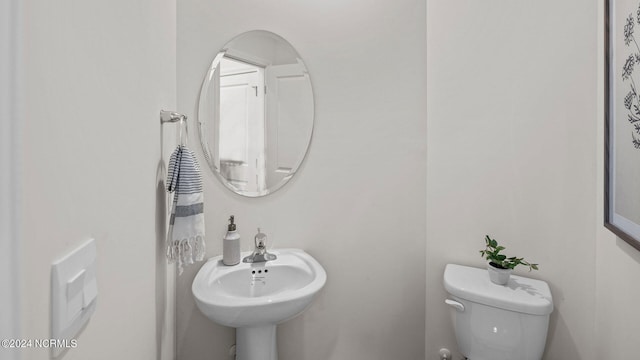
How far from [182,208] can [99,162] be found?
0.42 m

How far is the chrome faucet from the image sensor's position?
4.12 ft

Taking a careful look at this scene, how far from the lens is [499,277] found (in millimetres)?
1147

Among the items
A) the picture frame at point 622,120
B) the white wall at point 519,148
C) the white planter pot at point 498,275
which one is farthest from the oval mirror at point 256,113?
the picture frame at point 622,120

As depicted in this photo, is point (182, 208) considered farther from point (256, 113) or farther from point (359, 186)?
point (359, 186)

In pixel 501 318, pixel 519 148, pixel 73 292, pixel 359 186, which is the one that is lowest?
pixel 501 318

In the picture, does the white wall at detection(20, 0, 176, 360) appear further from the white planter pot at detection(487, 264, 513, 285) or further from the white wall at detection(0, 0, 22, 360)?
the white planter pot at detection(487, 264, 513, 285)

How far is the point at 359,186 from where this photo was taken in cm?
143

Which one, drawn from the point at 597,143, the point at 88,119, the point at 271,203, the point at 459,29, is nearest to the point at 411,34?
the point at 459,29

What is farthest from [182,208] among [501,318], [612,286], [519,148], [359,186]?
[612,286]

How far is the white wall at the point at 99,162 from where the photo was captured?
1.21 ft

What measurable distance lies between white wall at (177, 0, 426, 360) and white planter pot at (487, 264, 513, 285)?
324mm

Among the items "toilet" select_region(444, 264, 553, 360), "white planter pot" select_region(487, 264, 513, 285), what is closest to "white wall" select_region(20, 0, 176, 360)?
"toilet" select_region(444, 264, 553, 360)

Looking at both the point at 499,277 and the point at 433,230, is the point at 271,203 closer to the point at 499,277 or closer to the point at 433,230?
the point at 433,230

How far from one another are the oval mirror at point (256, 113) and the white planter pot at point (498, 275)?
3.01 ft
